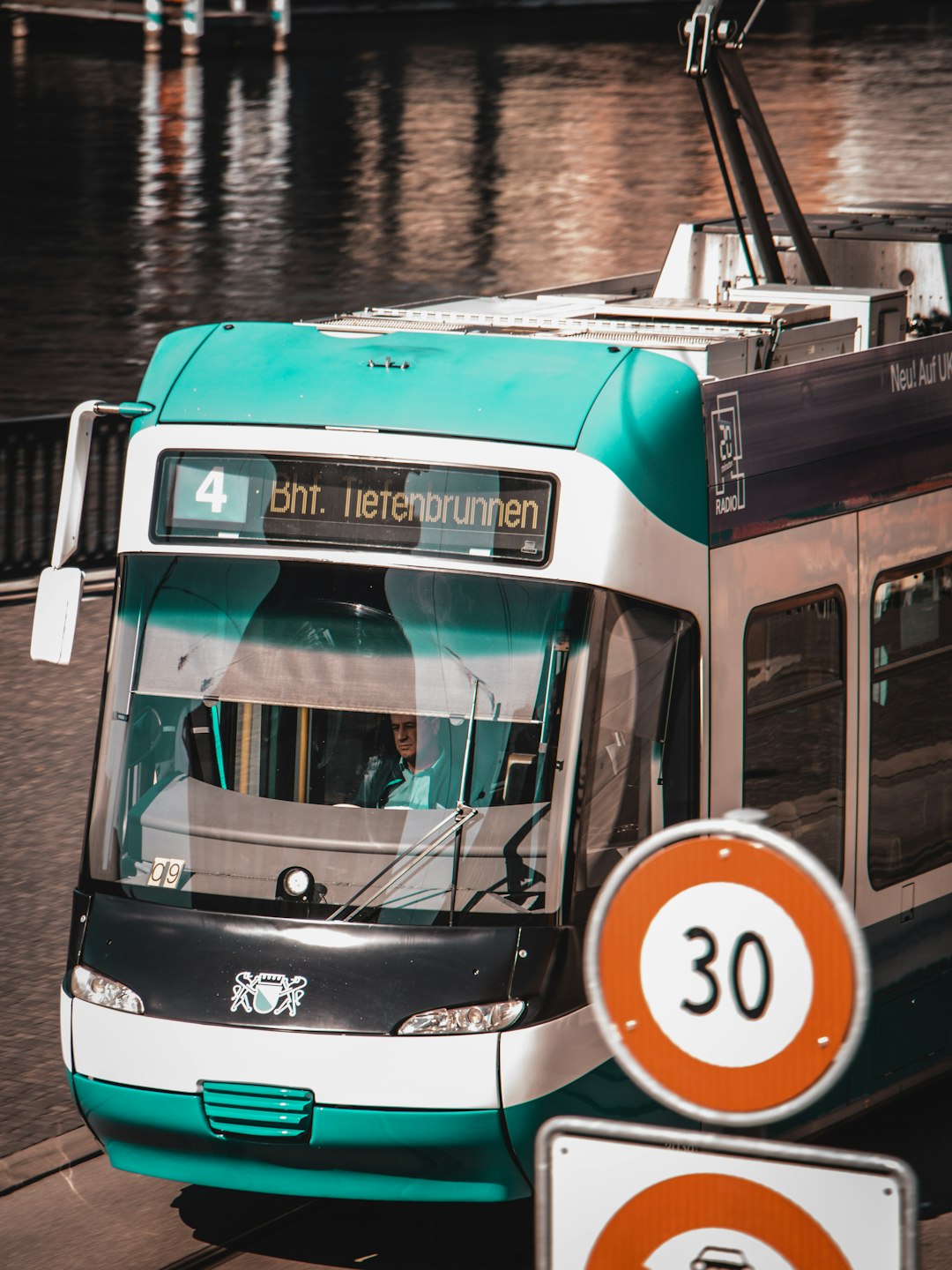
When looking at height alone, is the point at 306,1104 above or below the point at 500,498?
below

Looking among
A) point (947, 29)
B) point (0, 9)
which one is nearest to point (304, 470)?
point (0, 9)

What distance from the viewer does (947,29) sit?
192 ft

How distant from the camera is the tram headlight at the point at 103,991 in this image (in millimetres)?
6746

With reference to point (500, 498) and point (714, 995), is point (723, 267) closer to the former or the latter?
point (500, 498)

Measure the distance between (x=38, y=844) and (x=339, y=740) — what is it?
4308mm

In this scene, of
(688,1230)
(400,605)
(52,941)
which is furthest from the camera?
(52,941)

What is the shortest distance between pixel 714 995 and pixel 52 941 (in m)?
6.15

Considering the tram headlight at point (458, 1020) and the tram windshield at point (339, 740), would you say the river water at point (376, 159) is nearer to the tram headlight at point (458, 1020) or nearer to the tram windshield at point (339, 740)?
the tram windshield at point (339, 740)

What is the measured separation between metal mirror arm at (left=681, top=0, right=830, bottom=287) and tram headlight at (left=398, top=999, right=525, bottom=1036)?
4328 millimetres

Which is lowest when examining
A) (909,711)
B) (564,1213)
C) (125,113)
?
(125,113)

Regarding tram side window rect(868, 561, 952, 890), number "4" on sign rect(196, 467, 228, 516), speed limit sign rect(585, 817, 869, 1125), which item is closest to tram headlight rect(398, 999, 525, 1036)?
number "4" on sign rect(196, 467, 228, 516)

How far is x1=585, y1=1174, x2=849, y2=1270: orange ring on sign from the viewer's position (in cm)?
380

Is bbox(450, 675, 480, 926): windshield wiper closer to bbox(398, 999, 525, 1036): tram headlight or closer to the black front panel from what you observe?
the black front panel

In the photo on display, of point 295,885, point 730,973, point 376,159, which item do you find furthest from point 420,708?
point 376,159
